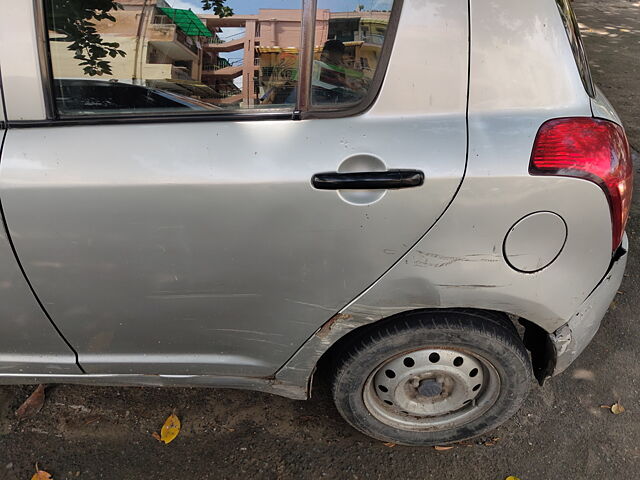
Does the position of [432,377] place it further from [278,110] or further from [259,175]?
[278,110]

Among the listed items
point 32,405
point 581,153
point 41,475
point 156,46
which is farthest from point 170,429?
point 581,153

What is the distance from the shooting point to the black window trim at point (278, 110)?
150 cm

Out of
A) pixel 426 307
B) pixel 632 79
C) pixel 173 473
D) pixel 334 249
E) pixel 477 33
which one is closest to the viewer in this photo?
pixel 477 33

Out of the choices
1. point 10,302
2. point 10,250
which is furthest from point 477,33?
point 10,302

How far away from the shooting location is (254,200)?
5.10 ft

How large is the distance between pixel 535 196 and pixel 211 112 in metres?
0.99

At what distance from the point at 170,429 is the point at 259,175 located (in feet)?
4.37

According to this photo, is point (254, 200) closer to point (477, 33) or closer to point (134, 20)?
point (134, 20)

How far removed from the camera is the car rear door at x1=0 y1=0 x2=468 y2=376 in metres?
1.52

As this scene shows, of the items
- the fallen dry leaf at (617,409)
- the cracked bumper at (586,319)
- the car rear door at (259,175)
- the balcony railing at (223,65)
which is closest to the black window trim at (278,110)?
the car rear door at (259,175)

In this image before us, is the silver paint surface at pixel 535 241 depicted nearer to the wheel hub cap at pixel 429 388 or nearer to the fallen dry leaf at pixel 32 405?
the wheel hub cap at pixel 429 388

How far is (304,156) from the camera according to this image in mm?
1529

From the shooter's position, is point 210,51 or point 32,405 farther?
point 32,405

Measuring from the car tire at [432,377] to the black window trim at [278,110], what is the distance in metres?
0.76
